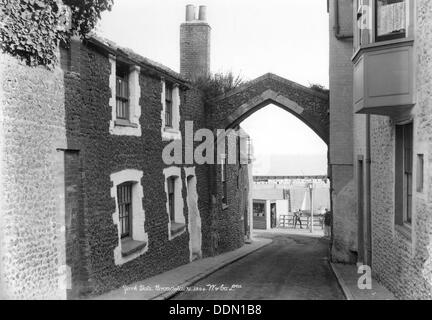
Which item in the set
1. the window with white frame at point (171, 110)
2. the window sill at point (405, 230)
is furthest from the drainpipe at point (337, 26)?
the window sill at point (405, 230)

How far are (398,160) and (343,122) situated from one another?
666cm

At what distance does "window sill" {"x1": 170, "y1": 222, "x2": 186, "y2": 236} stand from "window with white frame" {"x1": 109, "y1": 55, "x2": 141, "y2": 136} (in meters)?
3.56

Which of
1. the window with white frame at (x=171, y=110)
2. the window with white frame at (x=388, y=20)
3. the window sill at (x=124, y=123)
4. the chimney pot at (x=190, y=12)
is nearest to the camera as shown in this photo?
the window with white frame at (x=388, y=20)

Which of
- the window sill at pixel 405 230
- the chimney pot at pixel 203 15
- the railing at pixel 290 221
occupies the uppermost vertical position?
the chimney pot at pixel 203 15

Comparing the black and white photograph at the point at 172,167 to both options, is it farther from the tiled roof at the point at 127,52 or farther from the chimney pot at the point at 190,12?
the chimney pot at the point at 190,12

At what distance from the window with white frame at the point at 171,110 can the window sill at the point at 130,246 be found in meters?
3.36

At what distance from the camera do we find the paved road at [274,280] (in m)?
11.1

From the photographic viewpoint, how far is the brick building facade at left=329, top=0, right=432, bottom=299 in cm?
801

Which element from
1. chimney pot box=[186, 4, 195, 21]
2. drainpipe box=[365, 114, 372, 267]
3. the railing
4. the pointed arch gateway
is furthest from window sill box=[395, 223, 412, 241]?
the railing

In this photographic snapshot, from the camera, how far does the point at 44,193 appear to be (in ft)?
28.5

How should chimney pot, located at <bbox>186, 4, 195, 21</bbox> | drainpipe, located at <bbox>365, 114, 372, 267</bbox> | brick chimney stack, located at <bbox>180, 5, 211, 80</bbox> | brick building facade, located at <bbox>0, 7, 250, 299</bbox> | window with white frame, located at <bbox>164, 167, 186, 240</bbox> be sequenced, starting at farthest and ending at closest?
chimney pot, located at <bbox>186, 4, 195, 21</bbox>, brick chimney stack, located at <bbox>180, 5, 211, 80</bbox>, window with white frame, located at <bbox>164, 167, 186, 240</bbox>, drainpipe, located at <bbox>365, 114, 372, 267</bbox>, brick building facade, located at <bbox>0, 7, 250, 299</bbox>

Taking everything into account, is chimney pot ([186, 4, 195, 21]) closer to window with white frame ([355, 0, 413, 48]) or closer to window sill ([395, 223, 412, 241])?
window with white frame ([355, 0, 413, 48])

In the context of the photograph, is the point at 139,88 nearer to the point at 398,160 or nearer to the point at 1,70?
the point at 1,70
